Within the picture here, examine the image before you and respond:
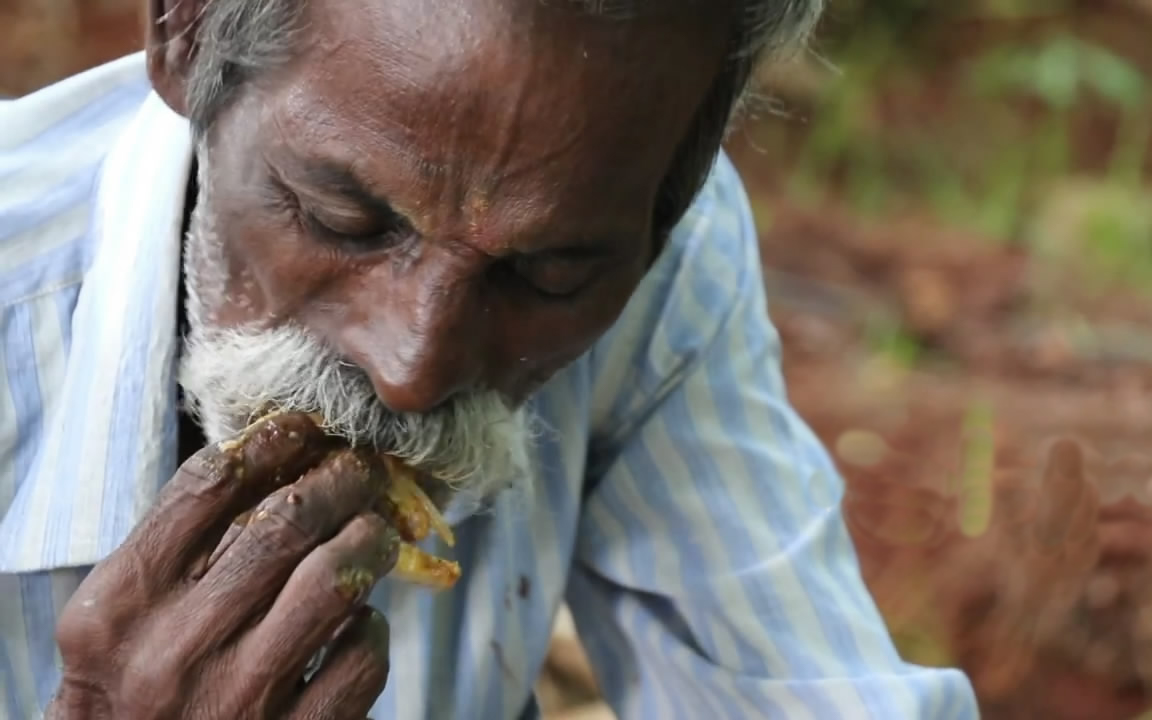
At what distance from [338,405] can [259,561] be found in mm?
159

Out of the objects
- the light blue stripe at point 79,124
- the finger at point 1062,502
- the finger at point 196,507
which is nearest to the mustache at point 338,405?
the finger at point 196,507

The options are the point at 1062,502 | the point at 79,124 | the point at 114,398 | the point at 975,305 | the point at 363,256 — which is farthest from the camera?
the point at 975,305

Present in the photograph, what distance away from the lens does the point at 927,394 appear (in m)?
2.83

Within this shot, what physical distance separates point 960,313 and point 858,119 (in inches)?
31.3

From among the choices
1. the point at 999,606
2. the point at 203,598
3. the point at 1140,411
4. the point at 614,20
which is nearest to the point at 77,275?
the point at 203,598

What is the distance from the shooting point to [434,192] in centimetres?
82

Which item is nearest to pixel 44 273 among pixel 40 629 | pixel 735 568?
pixel 40 629

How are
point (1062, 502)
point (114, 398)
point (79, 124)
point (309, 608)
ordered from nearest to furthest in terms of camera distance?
point (309, 608), point (114, 398), point (79, 124), point (1062, 502)

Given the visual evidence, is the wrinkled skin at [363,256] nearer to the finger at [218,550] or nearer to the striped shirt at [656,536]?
the finger at [218,550]

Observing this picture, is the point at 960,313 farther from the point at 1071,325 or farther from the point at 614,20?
the point at 614,20

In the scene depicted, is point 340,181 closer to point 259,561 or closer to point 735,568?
point 259,561

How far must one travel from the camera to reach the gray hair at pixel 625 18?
85 centimetres

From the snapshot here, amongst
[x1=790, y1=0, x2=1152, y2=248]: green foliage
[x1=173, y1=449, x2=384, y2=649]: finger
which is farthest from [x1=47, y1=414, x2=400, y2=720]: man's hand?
[x1=790, y1=0, x2=1152, y2=248]: green foliage

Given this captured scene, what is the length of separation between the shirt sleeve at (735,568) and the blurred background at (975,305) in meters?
0.34
